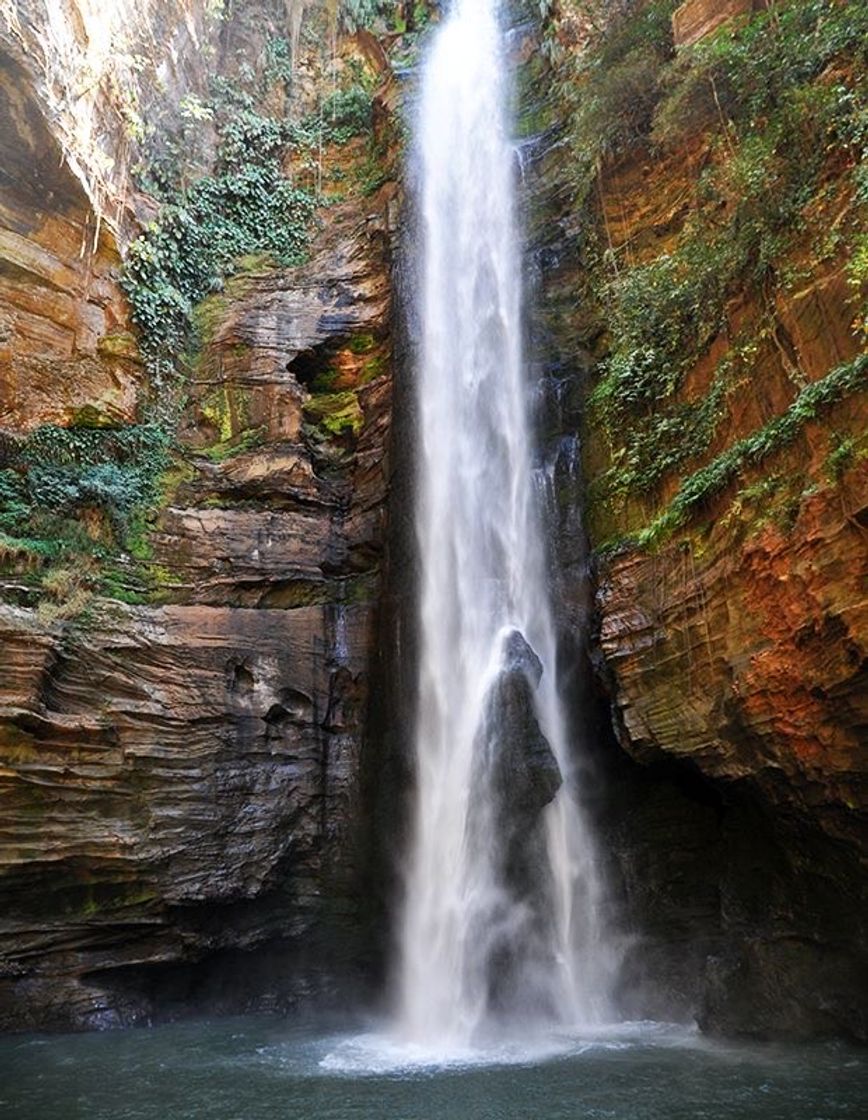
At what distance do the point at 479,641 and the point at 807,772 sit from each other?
14.9ft

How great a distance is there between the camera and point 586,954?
9.62 meters

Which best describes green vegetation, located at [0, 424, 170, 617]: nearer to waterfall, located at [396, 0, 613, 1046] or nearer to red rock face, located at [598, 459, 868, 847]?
waterfall, located at [396, 0, 613, 1046]

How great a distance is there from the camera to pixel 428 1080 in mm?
6918

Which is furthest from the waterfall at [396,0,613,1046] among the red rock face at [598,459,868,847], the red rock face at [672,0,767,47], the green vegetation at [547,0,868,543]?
the red rock face at [672,0,767,47]

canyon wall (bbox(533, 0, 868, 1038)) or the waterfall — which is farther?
the waterfall

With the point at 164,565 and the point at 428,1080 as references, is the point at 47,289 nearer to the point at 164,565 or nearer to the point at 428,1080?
the point at 164,565

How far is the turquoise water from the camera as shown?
6.04 m

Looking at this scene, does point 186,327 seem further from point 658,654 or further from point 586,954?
point 586,954

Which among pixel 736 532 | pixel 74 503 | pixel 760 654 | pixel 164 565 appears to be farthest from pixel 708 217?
pixel 74 503

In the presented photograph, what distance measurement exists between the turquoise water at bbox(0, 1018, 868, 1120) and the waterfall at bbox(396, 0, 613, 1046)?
1053 millimetres

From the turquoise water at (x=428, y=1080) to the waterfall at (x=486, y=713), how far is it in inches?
41.5

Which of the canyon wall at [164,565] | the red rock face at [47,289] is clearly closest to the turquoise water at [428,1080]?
the canyon wall at [164,565]

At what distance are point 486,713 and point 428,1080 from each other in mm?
4308

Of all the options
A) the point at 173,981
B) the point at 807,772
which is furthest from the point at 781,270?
the point at 173,981
